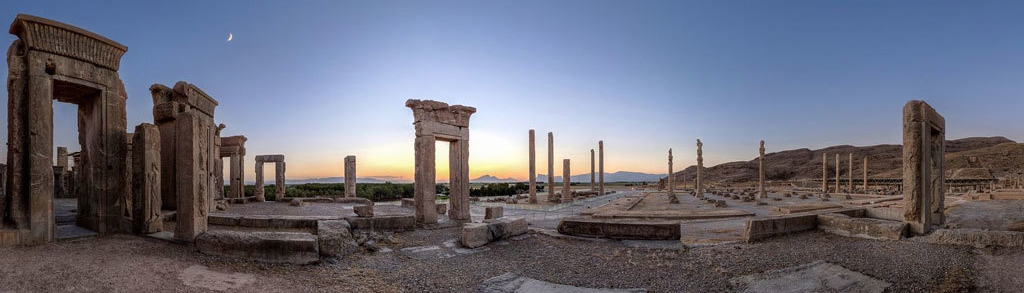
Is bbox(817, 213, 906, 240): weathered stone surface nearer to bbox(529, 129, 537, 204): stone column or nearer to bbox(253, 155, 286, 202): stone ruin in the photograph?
bbox(529, 129, 537, 204): stone column

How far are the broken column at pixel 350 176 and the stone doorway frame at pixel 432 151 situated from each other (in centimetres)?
1241

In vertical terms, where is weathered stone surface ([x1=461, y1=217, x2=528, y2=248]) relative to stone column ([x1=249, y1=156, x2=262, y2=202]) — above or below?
below

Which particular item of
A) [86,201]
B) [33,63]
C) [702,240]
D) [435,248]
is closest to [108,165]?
[86,201]

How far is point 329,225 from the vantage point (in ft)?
32.3

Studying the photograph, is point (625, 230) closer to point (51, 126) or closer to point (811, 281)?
point (811, 281)

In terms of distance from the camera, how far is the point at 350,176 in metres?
25.0

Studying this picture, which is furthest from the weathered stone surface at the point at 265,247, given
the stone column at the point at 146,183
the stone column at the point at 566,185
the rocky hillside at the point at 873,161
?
the rocky hillside at the point at 873,161

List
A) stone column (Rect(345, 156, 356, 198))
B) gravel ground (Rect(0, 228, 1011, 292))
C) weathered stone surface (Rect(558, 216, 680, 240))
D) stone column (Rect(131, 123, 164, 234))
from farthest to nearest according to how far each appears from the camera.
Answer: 1. stone column (Rect(345, 156, 356, 198))
2. weathered stone surface (Rect(558, 216, 680, 240))
3. stone column (Rect(131, 123, 164, 234))
4. gravel ground (Rect(0, 228, 1011, 292))

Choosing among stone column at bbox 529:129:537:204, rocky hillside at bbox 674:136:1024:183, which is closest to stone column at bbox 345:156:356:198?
stone column at bbox 529:129:537:204

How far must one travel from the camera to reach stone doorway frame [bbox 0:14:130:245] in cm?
814

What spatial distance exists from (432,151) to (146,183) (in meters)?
6.88

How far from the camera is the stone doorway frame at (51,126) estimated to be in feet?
26.7

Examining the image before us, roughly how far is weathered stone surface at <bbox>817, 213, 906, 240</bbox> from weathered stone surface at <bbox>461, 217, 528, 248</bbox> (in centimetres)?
745

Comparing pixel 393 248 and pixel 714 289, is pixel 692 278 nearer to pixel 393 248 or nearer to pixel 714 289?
pixel 714 289
